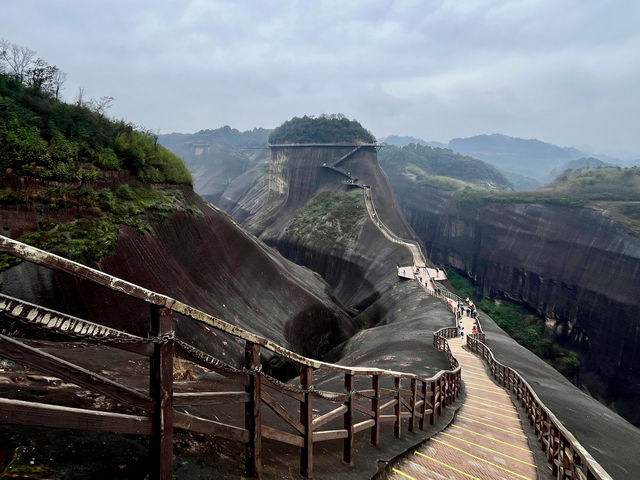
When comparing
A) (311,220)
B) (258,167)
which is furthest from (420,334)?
(258,167)

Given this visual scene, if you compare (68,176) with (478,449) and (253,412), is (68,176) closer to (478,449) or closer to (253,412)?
(253,412)

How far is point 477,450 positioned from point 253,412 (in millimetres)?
5809

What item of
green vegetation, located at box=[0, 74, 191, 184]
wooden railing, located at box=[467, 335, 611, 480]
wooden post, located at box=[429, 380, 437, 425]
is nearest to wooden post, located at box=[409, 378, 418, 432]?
wooden post, located at box=[429, 380, 437, 425]

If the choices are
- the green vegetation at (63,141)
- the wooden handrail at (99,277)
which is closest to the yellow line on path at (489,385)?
the wooden handrail at (99,277)

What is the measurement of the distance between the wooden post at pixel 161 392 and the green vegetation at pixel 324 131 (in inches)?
3505

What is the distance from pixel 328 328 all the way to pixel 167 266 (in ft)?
53.8

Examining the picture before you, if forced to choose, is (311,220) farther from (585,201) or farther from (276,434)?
(276,434)

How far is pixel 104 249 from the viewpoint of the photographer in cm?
1588

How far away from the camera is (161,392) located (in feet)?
9.96

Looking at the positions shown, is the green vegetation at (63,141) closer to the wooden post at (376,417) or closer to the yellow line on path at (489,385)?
the wooden post at (376,417)

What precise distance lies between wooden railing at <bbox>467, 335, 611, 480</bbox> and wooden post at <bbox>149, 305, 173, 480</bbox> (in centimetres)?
500

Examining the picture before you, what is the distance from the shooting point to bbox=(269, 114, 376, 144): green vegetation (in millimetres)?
90938

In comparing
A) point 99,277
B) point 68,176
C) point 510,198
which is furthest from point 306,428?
point 510,198

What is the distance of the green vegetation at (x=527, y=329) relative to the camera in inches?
1692
